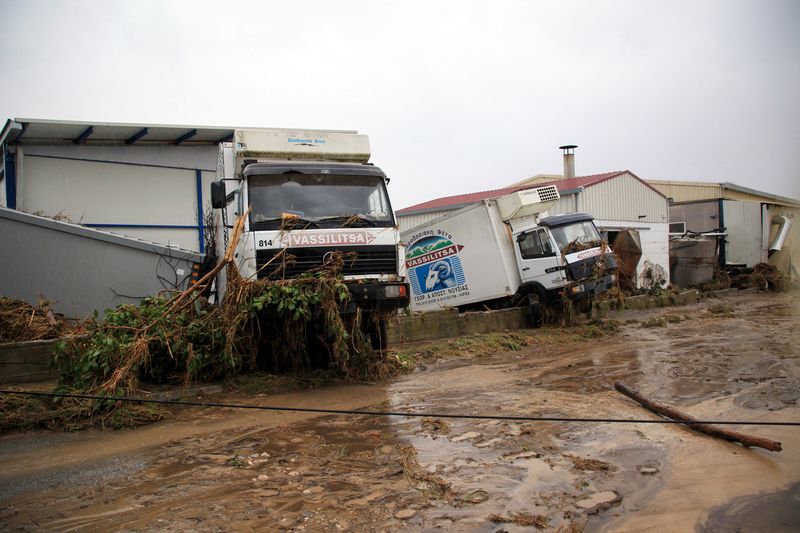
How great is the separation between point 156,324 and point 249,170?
2411mm

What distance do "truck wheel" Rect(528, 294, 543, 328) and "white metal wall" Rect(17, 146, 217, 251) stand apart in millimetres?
8919

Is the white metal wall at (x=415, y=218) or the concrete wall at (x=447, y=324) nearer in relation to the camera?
the concrete wall at (x=447, y=324)

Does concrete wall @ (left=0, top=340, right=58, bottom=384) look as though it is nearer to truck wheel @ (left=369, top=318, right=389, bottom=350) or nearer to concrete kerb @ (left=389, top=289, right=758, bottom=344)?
truck wheel @ (left=369, top=318, right=389, bottom=350)

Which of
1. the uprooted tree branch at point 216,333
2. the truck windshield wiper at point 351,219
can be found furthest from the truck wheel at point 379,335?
the truck windshield wiper at point 351,219

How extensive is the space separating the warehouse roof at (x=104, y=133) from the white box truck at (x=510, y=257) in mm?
5998

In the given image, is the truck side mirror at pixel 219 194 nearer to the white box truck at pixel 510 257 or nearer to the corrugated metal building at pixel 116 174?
the white box truck at pixel 510 257

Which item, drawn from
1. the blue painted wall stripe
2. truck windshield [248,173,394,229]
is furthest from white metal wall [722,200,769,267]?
truck windshield [248,173,394,229]

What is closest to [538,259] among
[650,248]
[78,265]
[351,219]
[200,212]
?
[351,219]

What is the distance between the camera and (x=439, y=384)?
29.2 feet

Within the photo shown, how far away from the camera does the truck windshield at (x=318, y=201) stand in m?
8.41


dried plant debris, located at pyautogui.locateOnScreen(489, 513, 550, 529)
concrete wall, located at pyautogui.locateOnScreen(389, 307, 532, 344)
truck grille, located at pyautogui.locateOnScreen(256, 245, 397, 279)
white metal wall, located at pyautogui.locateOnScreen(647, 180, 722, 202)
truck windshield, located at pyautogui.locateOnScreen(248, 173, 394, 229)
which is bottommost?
dried plant debris, located at pyautogui.locateOnScreen(489, 513, 550, 529)

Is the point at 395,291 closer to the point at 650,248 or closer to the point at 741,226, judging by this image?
the point at 650,248

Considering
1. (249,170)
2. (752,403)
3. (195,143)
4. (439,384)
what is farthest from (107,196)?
(752,403)

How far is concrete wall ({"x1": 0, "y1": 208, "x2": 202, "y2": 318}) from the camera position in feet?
36.3
